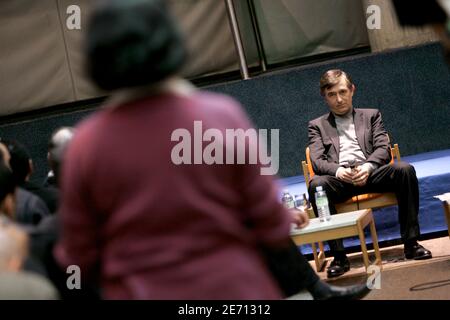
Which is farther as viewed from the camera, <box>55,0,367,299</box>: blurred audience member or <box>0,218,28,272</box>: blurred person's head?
<box>0,218,28,272</box>: blurred person's head

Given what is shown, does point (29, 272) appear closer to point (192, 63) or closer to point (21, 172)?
point (21, 172)

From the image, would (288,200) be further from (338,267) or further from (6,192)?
(6,192)

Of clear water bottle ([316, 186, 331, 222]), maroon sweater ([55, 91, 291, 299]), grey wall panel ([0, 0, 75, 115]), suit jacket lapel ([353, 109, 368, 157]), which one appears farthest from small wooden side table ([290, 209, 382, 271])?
grey wall panel ([0, 0, 75, 115])

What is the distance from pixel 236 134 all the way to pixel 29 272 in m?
0.64

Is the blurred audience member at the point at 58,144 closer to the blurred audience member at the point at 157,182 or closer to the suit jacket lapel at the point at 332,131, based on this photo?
the blurred audience member at the point at 157,182

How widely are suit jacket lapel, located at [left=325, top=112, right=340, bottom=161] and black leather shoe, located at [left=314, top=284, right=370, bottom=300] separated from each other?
1.95 m

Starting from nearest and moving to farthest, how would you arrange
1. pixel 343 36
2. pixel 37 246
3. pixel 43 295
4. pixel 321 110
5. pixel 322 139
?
1. pixel 43 295
2. pixel 37 246
3. pixel 322 139
4. pixel 321 110
5. pixel 343 36

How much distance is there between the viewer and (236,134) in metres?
1.83

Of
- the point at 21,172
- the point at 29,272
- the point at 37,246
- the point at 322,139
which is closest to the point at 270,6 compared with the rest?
the point at 322,139

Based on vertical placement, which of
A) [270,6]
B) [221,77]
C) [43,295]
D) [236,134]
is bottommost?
[43,295]

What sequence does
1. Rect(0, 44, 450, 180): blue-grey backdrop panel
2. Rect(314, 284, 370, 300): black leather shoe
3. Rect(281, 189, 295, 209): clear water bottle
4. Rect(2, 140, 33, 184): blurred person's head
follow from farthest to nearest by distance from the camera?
Rect(0, 44, 450, 180): blue-grey backdrop panel
Rect(281, 189, 295, 209): clear water bottle
Rect(314, 284, 370, 300): black leather shoe
Rect(2, 140, 33, 184): blurred person's head

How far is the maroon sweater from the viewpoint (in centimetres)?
179

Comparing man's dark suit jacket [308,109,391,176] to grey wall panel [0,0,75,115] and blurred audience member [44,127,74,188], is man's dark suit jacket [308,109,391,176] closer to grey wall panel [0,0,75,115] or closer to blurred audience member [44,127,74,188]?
blurred audience member [44,127,74,188]
